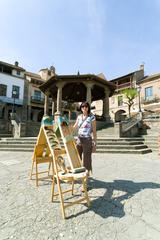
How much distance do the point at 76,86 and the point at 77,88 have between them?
55cm

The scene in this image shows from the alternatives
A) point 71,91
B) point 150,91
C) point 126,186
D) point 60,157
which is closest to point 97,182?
point 126,186

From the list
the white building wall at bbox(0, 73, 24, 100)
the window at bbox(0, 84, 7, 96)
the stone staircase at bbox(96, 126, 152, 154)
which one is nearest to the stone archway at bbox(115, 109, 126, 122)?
the white building wall at bbox(0, 73, 24, 100)

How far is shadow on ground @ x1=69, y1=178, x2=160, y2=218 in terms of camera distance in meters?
2.69

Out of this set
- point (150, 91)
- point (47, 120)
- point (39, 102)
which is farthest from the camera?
point (39, 102)

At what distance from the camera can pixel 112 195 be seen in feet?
10.9

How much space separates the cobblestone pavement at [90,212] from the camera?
7.02 ft

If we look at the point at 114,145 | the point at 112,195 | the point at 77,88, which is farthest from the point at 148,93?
the point at 112,195

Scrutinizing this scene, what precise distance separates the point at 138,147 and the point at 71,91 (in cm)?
1008

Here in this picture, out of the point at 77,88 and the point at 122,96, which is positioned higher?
the point at 122,96

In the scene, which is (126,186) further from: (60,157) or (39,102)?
(39,102)

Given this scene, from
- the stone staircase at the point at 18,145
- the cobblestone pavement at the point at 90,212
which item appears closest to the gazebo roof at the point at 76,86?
the stone staircase at the point at 18,145

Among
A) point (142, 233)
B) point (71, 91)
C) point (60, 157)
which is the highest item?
point (71, 91)

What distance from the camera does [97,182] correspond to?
13.4 feet

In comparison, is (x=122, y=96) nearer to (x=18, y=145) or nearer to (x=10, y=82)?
(x=10, y=82)
